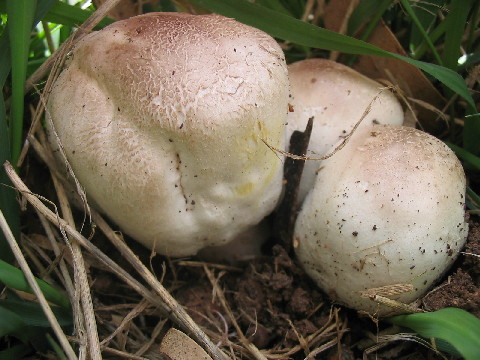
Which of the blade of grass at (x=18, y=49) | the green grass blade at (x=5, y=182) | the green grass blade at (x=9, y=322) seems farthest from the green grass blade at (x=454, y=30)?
the green grass blade at (x=9, y=322)

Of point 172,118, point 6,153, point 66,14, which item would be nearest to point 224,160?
point 172,118

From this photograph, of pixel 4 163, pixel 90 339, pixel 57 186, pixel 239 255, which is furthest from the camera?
pixel 239 255

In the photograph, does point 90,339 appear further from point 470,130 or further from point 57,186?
point 470,130

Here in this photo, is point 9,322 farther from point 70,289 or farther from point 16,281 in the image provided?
point 70,289

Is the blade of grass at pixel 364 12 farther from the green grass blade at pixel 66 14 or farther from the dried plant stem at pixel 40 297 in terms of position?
the dried plant stem at pixel 40 297

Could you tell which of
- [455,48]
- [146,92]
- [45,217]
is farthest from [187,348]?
[455,48]

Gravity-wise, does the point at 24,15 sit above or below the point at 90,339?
above
